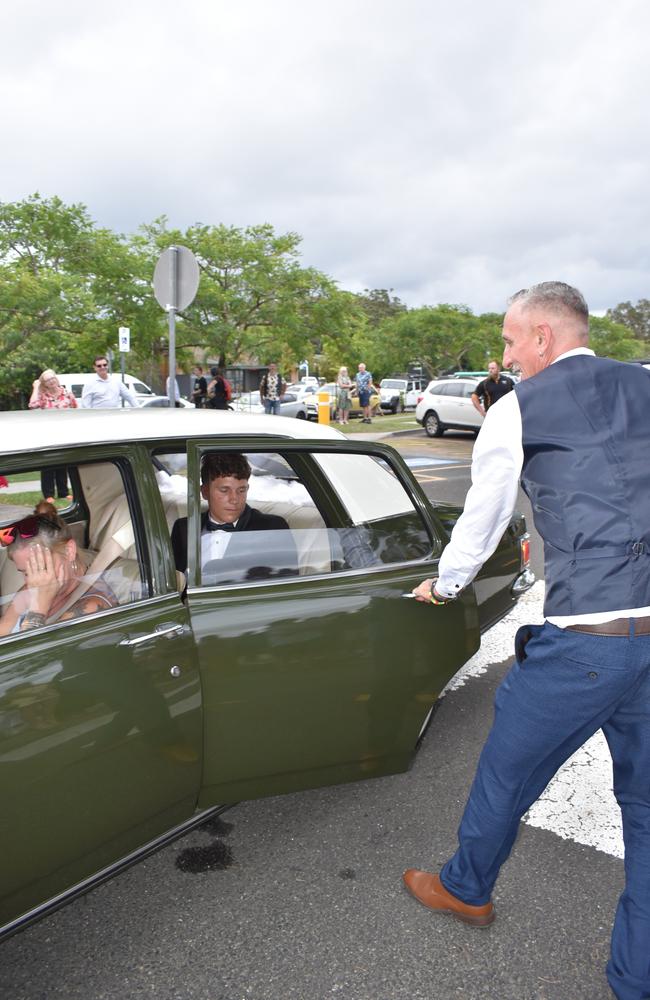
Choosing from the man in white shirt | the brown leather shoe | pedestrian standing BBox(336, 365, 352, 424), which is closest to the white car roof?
the brown leather shoe

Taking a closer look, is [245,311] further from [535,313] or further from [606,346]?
[606,346]

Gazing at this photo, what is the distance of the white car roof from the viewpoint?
2188 mm

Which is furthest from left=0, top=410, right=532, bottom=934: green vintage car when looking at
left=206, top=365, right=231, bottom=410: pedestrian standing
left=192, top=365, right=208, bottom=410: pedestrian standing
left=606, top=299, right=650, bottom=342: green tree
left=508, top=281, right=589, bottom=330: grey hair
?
left=606, top=299, right=650, bottom=342: green tree

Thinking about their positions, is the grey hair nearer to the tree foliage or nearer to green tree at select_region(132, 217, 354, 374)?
the tree foliage

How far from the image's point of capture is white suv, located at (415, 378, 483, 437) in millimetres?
21078

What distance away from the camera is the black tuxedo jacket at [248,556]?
2537 millimetres

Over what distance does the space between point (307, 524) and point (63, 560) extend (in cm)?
110

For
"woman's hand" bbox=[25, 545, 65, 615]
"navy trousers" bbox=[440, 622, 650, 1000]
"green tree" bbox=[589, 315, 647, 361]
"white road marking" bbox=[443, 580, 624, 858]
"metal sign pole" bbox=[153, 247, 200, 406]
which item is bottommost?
"white road marking" bbox=[443, 580, 624, 858]

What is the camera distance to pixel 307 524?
3.27m

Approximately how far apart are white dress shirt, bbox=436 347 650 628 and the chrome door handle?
2.66 feet

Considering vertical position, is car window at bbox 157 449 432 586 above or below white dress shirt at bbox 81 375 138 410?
below

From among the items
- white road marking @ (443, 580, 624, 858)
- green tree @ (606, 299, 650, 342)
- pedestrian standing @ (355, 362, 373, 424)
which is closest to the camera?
white road marking @ (443, 580, 624, 858)

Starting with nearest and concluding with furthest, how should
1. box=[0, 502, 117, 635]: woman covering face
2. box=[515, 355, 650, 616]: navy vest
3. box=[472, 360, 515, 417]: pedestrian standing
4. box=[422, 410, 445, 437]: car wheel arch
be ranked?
box=[515, 355, 650, 616]: navy vest < box=[0, 502, 117, 635]: woman covering face < box=[472, 360, 515, 417]: pedestrian standing < box=[422, 410, 445, 437]: car wheel arch

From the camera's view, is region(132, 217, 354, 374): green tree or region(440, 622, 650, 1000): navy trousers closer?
region(440, 622, 650, 1000): navy trousers
